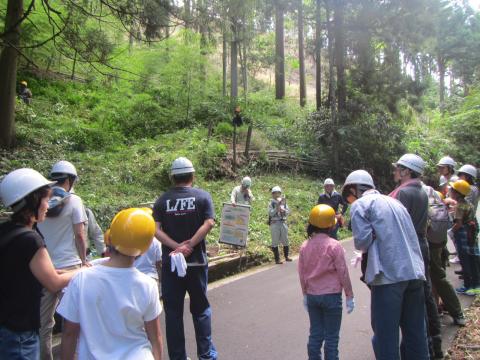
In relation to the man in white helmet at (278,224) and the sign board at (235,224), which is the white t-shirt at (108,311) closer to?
the sign board at (235,224)

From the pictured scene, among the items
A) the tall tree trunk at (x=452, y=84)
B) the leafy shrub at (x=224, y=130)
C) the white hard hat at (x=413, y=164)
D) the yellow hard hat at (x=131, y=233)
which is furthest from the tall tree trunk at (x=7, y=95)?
the tall tree trunk at (x=452, y=84)

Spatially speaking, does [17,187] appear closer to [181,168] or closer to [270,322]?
[181,168]

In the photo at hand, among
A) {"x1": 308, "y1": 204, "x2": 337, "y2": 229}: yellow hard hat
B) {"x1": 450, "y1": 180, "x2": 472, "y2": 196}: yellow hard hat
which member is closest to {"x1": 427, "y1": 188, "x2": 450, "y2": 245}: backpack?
{"x1": 450, "y1": 180, "x2": 472, "y2": 196}: yellow hard hat

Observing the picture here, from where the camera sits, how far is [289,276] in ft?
28.7

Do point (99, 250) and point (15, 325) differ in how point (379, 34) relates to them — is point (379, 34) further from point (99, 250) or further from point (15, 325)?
point (15, 325)

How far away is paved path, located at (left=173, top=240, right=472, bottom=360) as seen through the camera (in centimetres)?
507

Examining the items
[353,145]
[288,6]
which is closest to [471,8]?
[288,6]

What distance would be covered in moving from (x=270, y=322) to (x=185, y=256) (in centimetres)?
238

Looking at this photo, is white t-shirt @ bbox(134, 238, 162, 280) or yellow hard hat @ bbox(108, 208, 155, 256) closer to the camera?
yellow hard hat @ bbox(108, 208, 155, 256)

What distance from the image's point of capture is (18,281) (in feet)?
8.43

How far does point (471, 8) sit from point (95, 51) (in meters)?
42.3

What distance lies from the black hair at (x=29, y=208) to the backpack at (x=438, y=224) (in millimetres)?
4645

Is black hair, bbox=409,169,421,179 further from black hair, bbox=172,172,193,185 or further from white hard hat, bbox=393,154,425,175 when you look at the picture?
black hair, bbox=172,172,193,185

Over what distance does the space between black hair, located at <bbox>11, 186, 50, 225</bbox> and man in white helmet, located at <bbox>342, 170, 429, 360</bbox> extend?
247 centimetres
